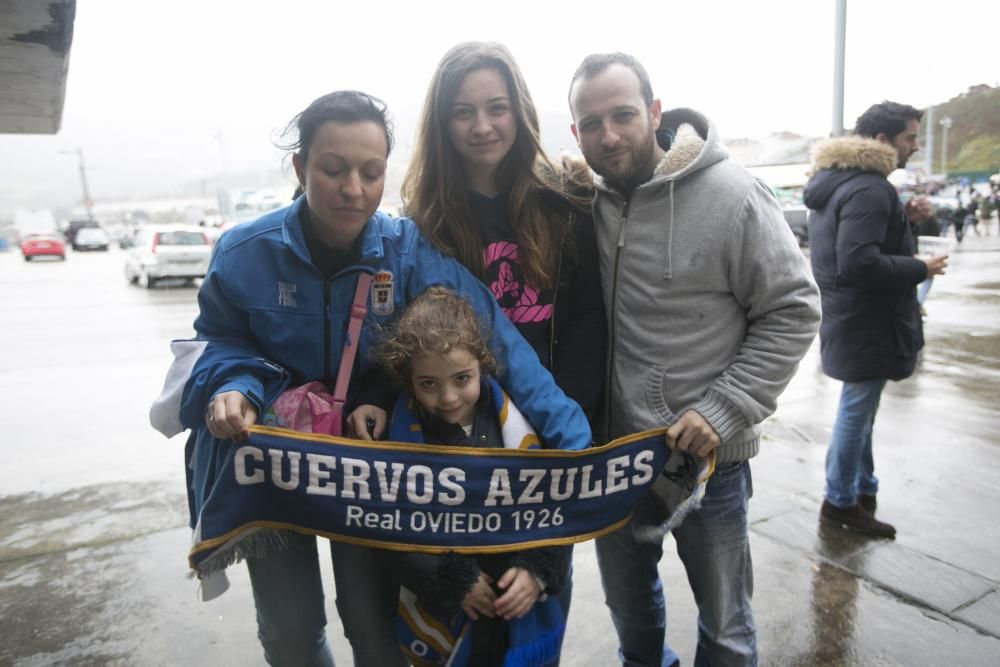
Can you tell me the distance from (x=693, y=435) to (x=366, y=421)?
893 millimetres

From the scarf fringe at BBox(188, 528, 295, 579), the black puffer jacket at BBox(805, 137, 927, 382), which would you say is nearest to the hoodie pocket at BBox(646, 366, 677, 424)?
the scarf fringe at BBox(188, 528, 295, 579)

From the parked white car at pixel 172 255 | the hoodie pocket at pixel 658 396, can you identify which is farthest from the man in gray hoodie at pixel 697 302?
the parked white car at pixel 172 255

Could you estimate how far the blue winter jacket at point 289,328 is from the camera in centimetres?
187

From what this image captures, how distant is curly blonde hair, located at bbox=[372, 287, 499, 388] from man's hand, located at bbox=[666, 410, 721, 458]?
1.72 ft

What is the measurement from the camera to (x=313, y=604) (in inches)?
75.8

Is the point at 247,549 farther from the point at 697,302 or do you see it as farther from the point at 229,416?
the point at 697,302

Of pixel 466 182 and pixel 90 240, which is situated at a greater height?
pixel 466 182

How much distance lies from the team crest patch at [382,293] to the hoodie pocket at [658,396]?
78cm

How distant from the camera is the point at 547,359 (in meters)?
2.15

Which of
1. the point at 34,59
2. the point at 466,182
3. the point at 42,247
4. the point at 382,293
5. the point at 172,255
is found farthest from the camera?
the point at 42,247

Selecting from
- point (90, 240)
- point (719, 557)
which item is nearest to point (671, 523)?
point (719, 557)

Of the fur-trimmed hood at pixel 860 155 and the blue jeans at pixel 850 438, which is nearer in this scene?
the fur-trimmed hood at pixel 860 155

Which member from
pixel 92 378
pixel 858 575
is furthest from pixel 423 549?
pixel 92 378

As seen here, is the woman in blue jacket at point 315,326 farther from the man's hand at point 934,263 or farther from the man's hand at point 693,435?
the man's hand at point 934,263
